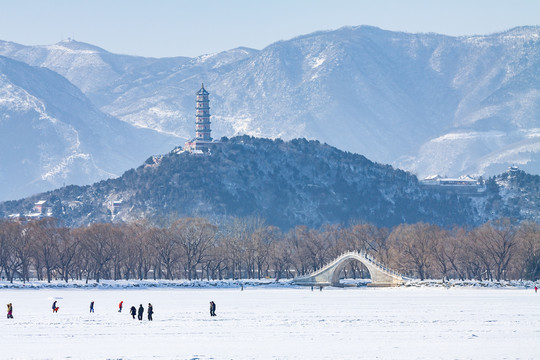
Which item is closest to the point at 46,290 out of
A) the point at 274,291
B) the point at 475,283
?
the point at 274,291

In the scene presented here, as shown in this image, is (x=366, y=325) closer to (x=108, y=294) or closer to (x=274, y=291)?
(x=108, y=294)

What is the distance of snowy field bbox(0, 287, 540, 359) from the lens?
294ft

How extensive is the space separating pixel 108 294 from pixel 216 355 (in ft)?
277

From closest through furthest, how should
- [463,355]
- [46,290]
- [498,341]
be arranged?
[463,355], [498,341], [46,290]

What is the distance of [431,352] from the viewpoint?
3499 inches

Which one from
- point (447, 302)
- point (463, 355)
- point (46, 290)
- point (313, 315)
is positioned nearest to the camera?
point (463, 355)

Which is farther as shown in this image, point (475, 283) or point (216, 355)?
point (475, 283)

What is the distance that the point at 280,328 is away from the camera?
10862 cm

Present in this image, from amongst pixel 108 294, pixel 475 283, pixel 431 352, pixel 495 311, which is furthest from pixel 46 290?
pixel 431 352

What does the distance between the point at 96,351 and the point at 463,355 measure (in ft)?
81.7

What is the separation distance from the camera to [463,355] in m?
87.3

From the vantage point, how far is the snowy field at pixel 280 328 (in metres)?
89.6

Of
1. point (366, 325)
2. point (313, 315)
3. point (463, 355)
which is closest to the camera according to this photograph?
point (463, 355)

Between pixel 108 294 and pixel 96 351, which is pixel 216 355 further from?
pixel 108 294
